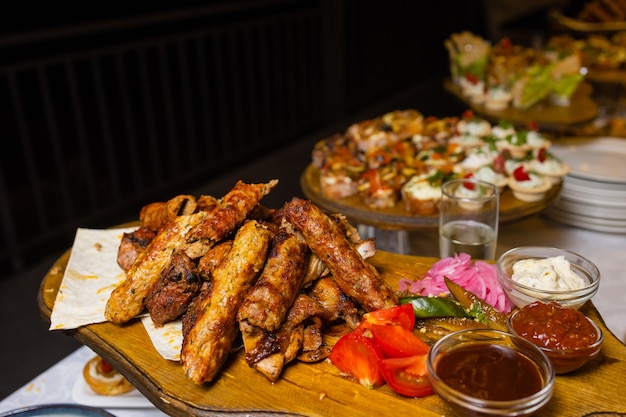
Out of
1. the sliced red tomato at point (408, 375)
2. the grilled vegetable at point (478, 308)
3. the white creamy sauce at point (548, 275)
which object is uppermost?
the white creamy sauce at point (548, 275)

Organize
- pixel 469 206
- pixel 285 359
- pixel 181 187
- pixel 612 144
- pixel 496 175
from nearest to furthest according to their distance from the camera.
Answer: pixel 285 359
pixel 469 206
pixel 496 175
pixel 612 144
pixel 181 187

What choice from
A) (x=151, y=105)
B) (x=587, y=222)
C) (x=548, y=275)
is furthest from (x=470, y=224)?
(x=151, y=105)

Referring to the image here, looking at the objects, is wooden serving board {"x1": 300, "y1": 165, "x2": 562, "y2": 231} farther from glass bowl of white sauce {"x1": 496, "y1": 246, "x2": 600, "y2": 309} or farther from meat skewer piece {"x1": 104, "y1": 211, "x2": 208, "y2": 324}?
meat skewer piece {"x1": 104, "y1": 211, "x2": 208, "y2": 324}

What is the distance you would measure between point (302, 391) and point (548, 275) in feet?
2.86

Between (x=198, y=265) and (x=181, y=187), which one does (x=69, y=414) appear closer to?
(x=198, y=265)

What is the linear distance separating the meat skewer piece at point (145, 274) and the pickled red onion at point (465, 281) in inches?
31.2

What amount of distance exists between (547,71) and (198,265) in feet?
12.3

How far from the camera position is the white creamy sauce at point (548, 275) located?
6.16 ft

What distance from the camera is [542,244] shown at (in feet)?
10.5

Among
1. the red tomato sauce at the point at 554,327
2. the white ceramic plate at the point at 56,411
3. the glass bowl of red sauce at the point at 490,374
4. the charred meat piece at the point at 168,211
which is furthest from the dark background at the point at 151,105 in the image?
the red tomato sauce at the point at 554,327

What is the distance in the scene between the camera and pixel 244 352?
180 cm

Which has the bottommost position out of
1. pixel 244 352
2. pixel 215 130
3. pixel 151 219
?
pixel 215 130

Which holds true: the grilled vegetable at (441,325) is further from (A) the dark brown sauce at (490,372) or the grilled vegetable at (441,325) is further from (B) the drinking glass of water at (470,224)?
(B) the drinking glass of water at (470,224)

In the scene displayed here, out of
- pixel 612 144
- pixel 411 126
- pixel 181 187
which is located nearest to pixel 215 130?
pixel 181 187
